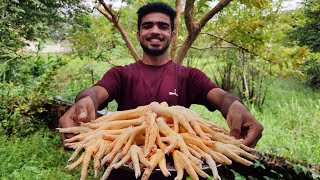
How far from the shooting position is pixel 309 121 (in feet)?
18.0

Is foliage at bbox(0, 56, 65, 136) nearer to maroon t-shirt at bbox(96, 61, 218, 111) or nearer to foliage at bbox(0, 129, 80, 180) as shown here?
foliage at bbox(0, 129, 80, 180)

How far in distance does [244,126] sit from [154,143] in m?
0.39

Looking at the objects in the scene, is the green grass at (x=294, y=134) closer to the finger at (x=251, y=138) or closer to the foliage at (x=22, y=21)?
the finger at (x=251, y=138)

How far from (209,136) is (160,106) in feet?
0.70

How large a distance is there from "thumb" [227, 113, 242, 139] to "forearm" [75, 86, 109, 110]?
58 cm

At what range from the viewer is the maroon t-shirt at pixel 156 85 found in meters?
1.79

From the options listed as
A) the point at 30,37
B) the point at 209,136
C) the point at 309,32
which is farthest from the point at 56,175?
the point at 309,32

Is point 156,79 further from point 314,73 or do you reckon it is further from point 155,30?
point 314,73

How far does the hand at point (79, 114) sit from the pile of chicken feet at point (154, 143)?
0.04 meters

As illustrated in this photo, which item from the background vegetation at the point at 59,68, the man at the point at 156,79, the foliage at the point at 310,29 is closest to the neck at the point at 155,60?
the man at the point at 156,79

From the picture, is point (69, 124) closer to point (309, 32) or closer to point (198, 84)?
point (198, 84)

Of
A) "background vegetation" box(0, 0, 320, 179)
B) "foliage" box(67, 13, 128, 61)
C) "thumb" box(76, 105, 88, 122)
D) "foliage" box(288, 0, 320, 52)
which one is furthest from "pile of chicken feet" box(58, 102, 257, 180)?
"foliage" box(288, 0, 320, 52)

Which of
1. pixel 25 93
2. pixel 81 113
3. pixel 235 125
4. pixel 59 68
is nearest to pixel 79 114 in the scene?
pixel 81 113

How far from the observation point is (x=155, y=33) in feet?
5.83
